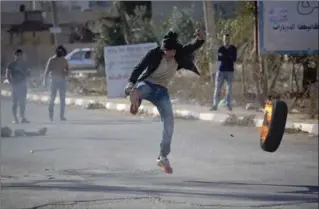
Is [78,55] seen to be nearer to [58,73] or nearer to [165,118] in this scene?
[58,73]

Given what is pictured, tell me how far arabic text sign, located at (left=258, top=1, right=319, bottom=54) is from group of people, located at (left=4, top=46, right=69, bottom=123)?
11.9 ft

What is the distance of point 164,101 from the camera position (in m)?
6.48

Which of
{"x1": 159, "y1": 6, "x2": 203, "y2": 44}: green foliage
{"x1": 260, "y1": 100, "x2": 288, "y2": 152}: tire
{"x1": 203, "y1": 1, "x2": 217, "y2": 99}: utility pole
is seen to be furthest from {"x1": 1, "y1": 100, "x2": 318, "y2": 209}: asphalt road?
{"x1": 260, "y1": 100, "x2": 288, "y2": 152}: tire

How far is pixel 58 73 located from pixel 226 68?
128 inches

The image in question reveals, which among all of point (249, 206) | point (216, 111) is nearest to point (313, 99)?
point (216, 111)

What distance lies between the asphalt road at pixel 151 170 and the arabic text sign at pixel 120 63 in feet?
6.66

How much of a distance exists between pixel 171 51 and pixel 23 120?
918 cm

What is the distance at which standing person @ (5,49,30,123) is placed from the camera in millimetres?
12352

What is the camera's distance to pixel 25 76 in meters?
13.3

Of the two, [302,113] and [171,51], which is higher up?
[171,51]

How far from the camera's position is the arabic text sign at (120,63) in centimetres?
1502

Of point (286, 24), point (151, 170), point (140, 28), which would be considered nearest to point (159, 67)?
point (151, 170)

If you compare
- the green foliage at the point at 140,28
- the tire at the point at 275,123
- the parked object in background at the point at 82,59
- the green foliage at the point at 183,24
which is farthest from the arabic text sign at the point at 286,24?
the parked object in background at the point at 82,59

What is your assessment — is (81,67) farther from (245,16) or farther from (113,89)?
(245,16)
